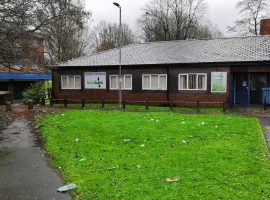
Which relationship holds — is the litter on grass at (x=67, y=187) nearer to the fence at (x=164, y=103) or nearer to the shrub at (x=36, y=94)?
the fence at (x=164, y=103)

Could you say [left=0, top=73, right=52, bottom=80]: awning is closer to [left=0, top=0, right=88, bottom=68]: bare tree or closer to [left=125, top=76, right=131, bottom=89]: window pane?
[left=125, top=76, right=131, bottom=89]: window pane

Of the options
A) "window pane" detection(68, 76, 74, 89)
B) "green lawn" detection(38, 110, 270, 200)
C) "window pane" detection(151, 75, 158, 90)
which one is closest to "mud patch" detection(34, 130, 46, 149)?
"green lawn" detection(38, 110, 270, 200)

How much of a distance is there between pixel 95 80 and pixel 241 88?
10802mm

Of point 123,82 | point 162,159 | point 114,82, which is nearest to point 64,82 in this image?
point 114,82

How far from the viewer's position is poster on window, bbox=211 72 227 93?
2034 centimetres

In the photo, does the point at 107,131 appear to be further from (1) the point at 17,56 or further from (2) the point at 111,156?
(1) the point at 17,56

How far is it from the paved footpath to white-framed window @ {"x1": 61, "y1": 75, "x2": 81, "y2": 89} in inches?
549

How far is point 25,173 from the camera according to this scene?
7.28m

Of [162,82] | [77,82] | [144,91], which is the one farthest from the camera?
[77,82]

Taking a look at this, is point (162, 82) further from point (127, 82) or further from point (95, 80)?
point (95, 80)

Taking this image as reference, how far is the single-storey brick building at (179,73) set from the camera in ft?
67.0

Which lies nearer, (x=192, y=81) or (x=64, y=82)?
(x=192, y=81)

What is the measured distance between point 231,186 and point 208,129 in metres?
6.02

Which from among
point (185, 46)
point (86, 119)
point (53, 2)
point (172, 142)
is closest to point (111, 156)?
point (172, 142)
